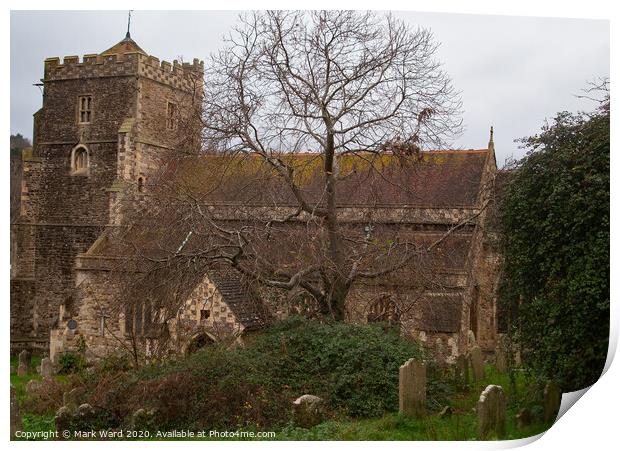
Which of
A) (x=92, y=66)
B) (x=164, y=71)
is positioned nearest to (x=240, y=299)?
(x=164, y=71)

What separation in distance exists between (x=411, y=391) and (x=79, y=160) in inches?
623

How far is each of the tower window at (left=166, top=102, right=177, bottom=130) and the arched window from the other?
2.89 metres

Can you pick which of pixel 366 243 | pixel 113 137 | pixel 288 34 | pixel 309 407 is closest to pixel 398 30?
pixel 288 34

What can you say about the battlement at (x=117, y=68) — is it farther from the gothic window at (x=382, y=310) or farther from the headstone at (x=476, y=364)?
the headstone at (x=476, y=364)

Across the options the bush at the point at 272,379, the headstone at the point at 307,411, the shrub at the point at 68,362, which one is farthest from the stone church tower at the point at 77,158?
the headstone at the point at 307,411

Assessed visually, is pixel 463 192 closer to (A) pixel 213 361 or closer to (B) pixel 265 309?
(B) pixel 265 309

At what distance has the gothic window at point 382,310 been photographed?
15.6 metres

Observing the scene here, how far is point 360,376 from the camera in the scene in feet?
37.4

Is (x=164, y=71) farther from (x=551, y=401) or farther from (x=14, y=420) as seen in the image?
(x=551, y=401)

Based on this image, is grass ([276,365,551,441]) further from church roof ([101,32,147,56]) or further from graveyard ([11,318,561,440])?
church roof ([101,32,147,56])

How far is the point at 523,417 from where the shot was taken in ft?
32.5

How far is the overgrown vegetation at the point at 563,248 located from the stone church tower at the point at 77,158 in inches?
549

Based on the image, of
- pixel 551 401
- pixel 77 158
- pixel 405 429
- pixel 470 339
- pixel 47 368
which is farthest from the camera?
pixel 77 158

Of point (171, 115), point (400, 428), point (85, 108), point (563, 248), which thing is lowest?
point (400, 428)
